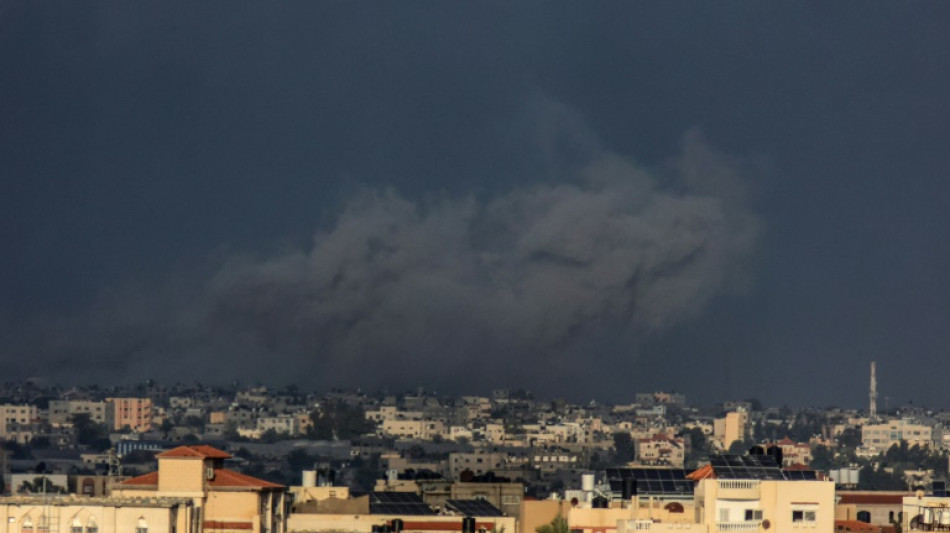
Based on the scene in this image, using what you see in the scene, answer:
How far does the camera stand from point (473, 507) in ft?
266

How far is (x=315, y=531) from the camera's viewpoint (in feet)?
204

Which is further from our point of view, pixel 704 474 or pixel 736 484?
pixel 704 474

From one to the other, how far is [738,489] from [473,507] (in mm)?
25088

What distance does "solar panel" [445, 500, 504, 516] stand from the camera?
78.6 m

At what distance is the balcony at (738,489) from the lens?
56.4 metres

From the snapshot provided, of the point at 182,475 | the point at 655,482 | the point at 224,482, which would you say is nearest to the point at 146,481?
the point at 182,475

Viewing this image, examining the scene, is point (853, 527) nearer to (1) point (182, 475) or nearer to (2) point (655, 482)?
(2) point (655, 482)

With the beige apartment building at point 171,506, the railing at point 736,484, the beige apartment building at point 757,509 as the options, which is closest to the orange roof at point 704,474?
the beige apartment building at point 757,509

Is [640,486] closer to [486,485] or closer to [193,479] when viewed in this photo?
[193,479]

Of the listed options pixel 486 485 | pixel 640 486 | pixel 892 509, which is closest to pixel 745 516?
pixel 640 486

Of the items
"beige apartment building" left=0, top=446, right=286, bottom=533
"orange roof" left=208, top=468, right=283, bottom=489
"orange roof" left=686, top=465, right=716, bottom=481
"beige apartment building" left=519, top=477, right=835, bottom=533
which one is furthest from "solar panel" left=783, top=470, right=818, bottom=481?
"orange roof" left=208, top=468, right=283, bottom=489

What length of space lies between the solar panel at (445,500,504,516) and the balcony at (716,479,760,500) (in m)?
20.5

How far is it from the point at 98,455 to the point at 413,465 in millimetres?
26673

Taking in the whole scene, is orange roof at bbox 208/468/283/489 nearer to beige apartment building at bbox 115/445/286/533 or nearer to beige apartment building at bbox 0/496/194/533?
beige apartment building at bbox 115/445/286/533
